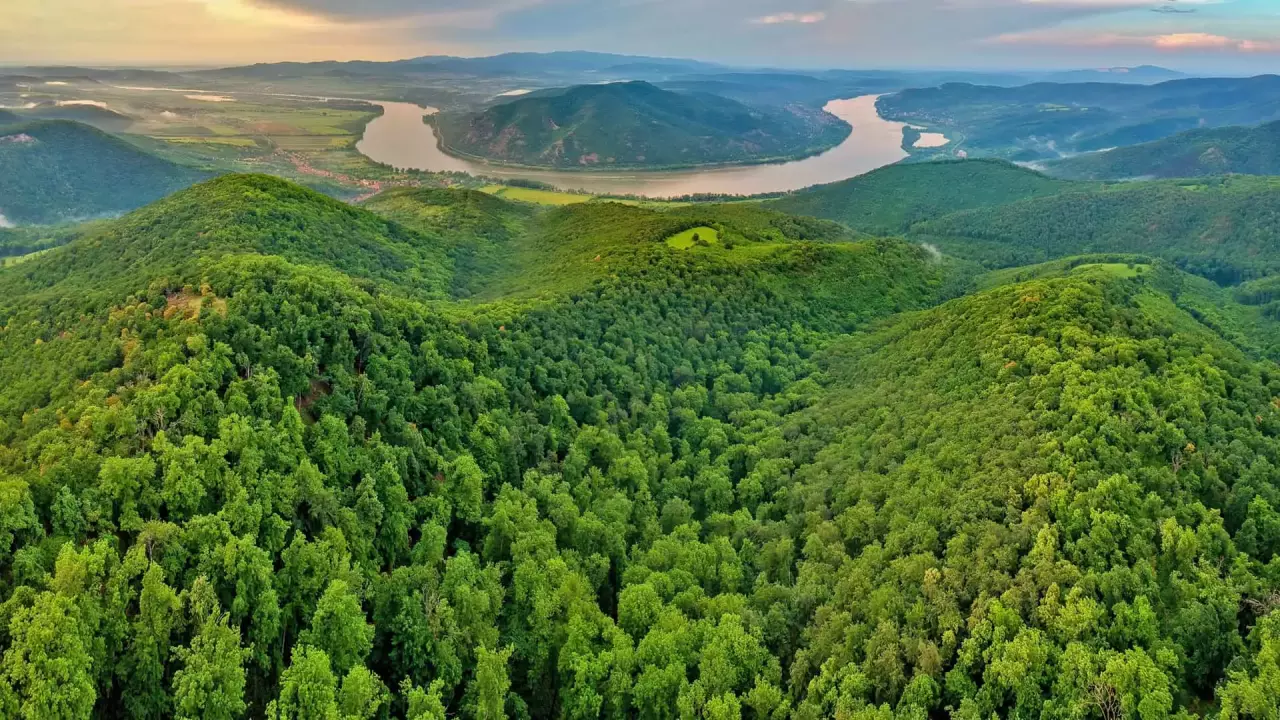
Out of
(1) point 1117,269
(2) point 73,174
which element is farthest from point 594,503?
(2) point 73,174

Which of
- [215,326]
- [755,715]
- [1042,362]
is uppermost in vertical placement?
[215,326]

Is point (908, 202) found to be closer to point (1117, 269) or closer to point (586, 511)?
point (1117, 269)

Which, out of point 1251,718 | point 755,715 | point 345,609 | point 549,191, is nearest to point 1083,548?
point 1251,718

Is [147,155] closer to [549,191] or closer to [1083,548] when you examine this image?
[549,191]

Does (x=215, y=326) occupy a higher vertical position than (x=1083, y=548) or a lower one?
higher

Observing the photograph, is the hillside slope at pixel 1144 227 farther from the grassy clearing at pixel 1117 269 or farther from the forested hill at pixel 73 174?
the forested hill at pixel 73 174

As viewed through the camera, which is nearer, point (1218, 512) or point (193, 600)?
point (193, 600)

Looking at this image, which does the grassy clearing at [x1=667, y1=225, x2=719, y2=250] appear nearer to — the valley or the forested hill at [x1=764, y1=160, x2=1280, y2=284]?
the valley
